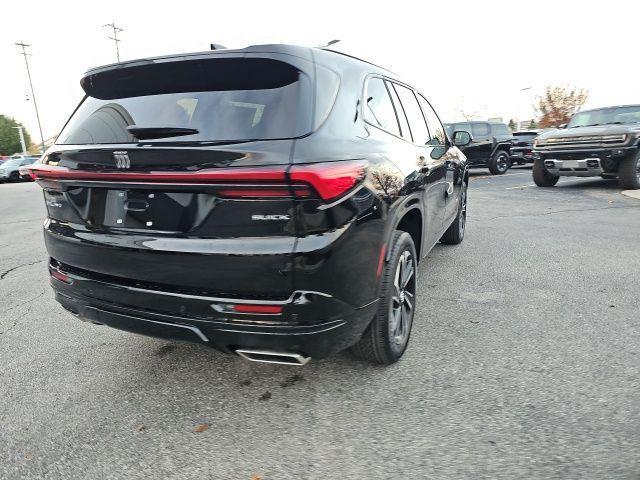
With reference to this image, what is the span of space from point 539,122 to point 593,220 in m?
46.3

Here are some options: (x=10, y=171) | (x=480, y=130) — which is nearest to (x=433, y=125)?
(x=480, y=130)

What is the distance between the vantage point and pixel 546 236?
6.17 metres

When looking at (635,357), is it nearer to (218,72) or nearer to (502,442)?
(502,442)

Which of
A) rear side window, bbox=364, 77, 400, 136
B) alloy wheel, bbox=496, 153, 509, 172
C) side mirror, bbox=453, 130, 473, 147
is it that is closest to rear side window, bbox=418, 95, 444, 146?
side mirror, bbox=453, 130, 473, 147

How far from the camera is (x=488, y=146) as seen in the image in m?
16.0

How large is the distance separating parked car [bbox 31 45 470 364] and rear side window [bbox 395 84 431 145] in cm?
104

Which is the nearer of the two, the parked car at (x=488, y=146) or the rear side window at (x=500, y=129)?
the parked car at (x=488, y=146)

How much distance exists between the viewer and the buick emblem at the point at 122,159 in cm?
213

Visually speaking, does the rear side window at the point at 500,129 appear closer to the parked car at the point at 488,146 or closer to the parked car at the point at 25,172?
the parked car at the point at 488,146

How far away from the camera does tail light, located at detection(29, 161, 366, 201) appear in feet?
6.25

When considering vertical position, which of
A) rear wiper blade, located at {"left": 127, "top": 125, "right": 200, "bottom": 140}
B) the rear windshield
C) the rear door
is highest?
the rear windshield

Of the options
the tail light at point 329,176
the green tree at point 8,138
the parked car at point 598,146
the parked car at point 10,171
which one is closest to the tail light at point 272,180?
the tail light at point 329,176

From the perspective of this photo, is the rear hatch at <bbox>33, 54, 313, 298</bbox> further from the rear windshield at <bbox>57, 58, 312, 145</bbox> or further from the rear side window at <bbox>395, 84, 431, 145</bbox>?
the rear side window at <bbox>395, 84, 431, 145</bbox>

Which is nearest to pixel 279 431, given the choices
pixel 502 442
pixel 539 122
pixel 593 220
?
pixel 502 442
